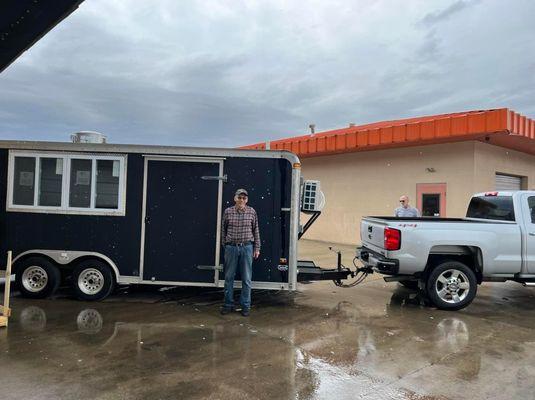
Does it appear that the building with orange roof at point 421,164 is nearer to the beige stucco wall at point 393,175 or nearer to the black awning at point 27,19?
the beige stucco wall at point 393,175

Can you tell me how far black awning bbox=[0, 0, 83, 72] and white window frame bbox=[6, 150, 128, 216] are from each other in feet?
6.02

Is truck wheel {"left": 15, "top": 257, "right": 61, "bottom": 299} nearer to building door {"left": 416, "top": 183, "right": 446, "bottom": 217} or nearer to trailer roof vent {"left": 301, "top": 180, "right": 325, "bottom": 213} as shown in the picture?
trailer roof vent {"left": 301, "top": 180, "right": 325, "bottom": 213}

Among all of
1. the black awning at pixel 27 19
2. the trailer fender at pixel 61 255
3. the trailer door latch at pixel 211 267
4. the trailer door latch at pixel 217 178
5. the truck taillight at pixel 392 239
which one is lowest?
the trailer door latch at pixel 211 267

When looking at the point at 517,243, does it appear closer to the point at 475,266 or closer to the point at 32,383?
the point at 475,266

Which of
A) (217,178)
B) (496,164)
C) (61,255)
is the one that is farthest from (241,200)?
(496,164)

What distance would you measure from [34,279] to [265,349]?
14.2 ft

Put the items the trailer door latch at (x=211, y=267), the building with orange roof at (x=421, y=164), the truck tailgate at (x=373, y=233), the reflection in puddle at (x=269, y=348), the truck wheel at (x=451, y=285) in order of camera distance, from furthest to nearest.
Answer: the building with orange roof at (x=421, y=164) → the truck tailgate at (x=373, y=233) → the truck wheel at (x=451, y=285) → the trailer door latch at (x=211, y=267) → the reflection in puddle at (x=269, y=348)

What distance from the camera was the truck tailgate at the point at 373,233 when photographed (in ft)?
23.3

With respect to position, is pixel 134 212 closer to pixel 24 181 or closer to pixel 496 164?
pixel 24 181

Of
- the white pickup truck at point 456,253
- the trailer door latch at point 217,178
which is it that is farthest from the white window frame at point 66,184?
the white pickup truck at point 456,253

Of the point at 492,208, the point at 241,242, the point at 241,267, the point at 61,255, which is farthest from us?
the point at 492,208

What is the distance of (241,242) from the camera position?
244 inches

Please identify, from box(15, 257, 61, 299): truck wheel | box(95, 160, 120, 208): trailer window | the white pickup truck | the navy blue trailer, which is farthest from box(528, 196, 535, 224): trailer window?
box(15, 257, 61, 299): truck wheel

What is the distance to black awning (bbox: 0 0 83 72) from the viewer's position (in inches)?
183
